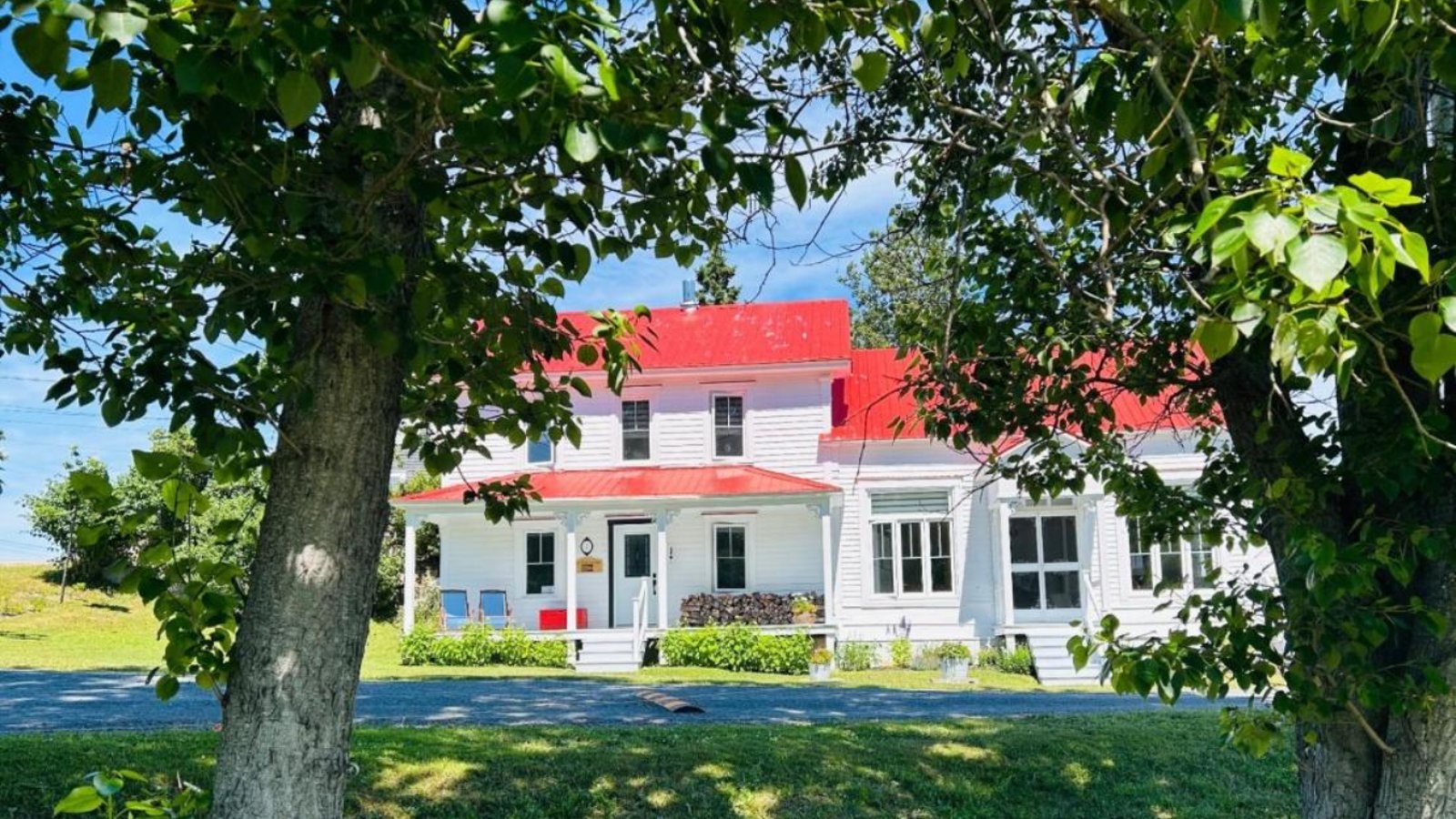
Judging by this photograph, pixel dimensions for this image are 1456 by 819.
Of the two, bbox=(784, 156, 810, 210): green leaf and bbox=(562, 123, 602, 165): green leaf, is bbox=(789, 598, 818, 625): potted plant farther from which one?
bbox=(562, 123, 602, 165): green leaf

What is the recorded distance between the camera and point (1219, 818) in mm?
7324

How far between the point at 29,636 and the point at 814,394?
18.0 meters

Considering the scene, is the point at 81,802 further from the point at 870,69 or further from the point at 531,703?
the point at 531,703

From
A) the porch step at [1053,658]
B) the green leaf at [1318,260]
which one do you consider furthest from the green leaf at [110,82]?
the porch step at [1053,658]

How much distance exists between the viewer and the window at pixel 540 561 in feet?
78.9

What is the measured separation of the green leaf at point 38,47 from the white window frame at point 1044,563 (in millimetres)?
20991

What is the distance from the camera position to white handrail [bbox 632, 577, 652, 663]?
69.7ft

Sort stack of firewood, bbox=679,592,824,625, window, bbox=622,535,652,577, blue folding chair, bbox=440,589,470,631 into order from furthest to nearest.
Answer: window, bbox=622,535,652,577, blue folding chair, bbox=440,589,470,631, stack of firewood, bbox=679,592,824,625

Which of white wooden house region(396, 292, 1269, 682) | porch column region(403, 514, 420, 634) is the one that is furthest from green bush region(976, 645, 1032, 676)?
porch column region(403, 514, 420, 634)

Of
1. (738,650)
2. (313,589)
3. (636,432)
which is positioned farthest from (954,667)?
(313,589)

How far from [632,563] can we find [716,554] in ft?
6.37

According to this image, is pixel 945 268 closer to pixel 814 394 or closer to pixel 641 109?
pixel 641 109

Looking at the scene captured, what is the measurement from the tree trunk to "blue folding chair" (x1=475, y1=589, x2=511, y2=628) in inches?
812

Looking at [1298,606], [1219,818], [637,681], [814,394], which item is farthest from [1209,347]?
[814,394]
